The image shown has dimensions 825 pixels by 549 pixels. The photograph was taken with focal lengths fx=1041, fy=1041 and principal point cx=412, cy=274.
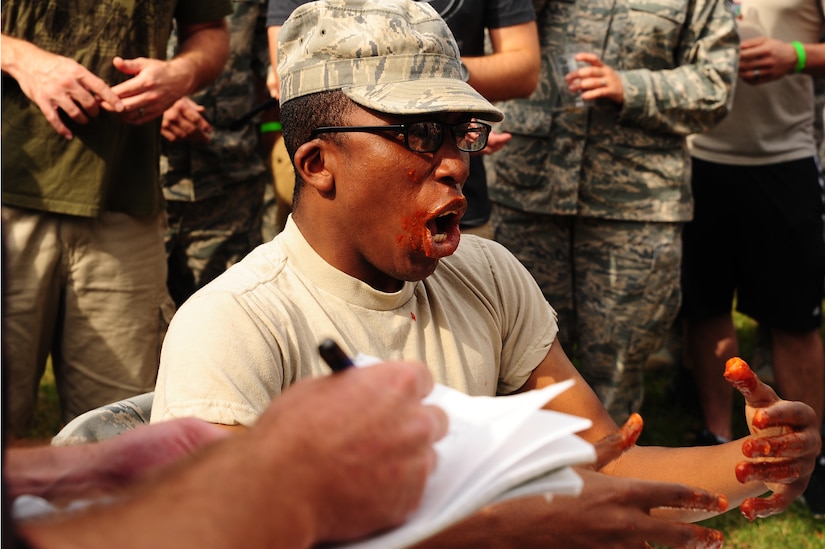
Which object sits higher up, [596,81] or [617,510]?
[596,81]

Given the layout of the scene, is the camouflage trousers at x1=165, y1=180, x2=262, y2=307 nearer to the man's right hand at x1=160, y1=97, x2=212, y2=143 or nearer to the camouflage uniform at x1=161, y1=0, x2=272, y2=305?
the camouflage uniform at x1=161, y1=0, x2=272, y2=305

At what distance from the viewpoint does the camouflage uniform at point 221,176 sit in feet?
15.4

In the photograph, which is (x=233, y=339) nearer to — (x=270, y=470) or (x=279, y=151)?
(x=270, y=470)

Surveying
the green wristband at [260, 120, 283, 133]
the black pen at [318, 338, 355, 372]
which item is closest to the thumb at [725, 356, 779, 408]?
the black pen at [318, 338, 355, 372]

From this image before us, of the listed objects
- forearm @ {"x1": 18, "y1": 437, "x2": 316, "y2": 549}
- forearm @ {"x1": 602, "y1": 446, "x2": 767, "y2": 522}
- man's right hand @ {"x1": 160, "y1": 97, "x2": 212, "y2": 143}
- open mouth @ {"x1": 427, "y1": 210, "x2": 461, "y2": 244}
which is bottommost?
forearm @ {"x1": 602, "y1": 446, "x2": 767, "y2": 522}

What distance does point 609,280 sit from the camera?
15.3 ft

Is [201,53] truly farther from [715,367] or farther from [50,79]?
[715,367]

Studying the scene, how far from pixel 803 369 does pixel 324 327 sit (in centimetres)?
331

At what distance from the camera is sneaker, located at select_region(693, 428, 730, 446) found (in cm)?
509

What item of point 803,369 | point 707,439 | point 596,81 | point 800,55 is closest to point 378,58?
point 596,81

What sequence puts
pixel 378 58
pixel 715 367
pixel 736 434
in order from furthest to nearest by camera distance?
pixel 736 434
pixel 715 367
pixel 378 58

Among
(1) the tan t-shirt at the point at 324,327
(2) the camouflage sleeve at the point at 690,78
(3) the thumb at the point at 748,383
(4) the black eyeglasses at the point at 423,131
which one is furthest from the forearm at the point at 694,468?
(2) the camouflage sleeve at the point at 690,78

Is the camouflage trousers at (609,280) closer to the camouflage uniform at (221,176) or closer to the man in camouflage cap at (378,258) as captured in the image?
the camouflage uniform at (221,176)

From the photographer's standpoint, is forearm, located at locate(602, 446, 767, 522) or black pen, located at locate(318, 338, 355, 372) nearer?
black pen, located at locate(318, 338, 355, 372)
